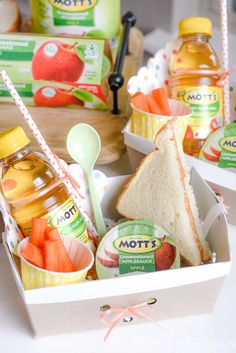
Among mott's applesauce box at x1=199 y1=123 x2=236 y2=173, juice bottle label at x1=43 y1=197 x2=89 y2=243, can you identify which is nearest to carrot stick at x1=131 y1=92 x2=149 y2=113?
mott's applesauce box at x1=199 y1=123 x2=236 y2=173

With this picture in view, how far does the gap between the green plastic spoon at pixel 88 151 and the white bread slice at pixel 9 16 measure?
523 mm

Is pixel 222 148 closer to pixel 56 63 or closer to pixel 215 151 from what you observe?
pixel 215 151

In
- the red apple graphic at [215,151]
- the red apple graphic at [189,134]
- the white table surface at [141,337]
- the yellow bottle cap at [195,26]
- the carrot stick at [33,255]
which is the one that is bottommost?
the white table surface at [141,337]

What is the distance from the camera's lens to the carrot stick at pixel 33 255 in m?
0.53

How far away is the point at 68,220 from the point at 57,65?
1.35 ft

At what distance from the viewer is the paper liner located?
70cm

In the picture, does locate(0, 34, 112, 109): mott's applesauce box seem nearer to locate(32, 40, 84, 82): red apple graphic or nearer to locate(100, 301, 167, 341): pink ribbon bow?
locate(32, 40, 84, 82): red apple graphic

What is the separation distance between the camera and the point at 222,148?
727 millimetres

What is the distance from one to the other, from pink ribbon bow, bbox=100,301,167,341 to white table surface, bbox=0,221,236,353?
0.02 metres

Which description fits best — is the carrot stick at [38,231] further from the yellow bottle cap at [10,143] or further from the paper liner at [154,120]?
the paper liner at [154,120]

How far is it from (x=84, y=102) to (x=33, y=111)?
0.09m

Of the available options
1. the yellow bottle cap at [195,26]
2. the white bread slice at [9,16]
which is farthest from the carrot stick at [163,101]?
the white bread slice at [9,16]

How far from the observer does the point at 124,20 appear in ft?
3.42

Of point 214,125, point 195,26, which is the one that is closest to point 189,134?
point 214,125
